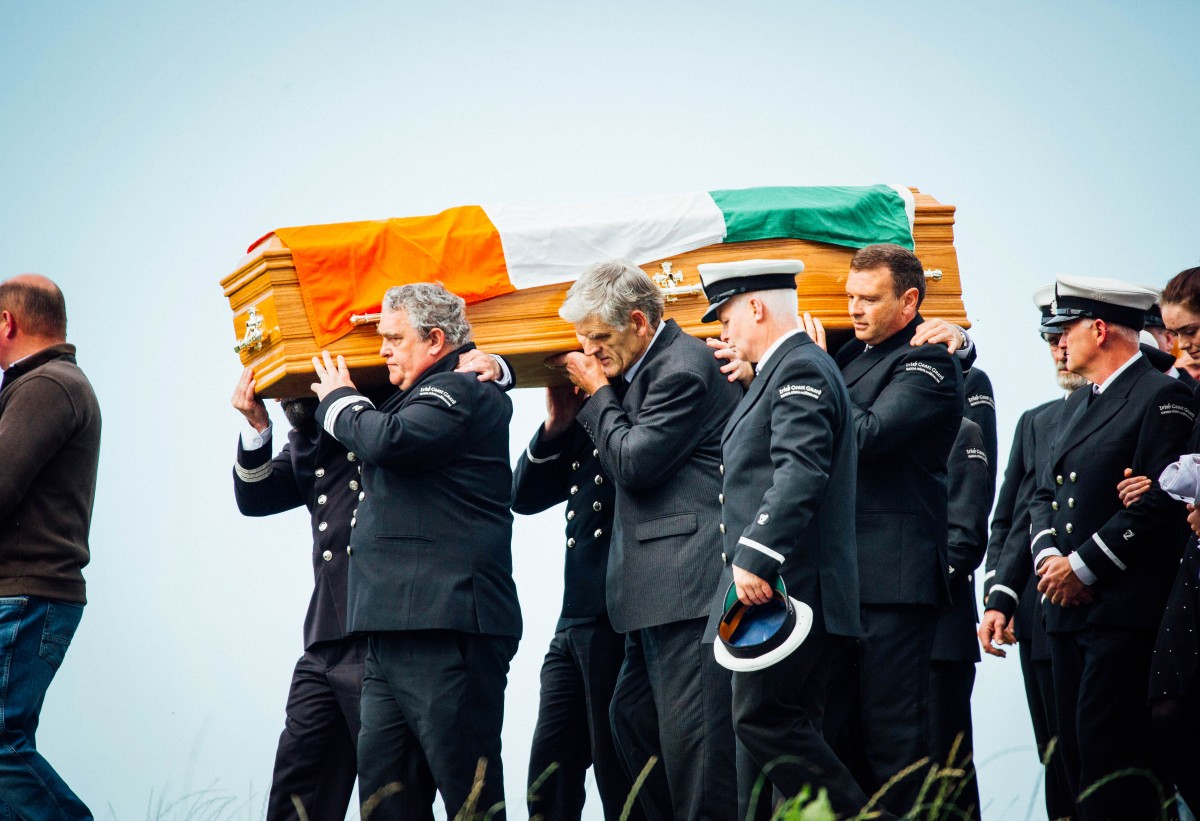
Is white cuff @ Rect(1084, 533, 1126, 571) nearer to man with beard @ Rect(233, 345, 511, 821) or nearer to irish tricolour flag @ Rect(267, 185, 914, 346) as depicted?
irish tricolour flag @ Rect(267, 185, 914, 346)

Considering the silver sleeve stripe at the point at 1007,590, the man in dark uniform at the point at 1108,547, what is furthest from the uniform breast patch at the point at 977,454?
the man in dark uniform at the point at 1108,547

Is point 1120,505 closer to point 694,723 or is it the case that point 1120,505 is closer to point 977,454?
point 977,454

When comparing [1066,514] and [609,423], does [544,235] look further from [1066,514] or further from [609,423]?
[1066,514]

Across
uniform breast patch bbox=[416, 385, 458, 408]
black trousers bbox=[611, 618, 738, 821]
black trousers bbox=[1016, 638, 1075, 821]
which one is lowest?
black trousers bbox=[1016, 638, 1075, 821]

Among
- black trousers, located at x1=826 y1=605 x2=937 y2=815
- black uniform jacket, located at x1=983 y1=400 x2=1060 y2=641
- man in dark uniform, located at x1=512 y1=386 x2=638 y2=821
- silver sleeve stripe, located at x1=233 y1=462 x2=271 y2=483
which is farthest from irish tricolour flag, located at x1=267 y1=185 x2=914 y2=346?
black trousers, located at x1=826 y1=605 x2=937 y2=815

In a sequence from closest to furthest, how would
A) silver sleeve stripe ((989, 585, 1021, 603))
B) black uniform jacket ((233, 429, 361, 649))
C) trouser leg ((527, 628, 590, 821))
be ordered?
1. black uniform jacket ((233, 429, 361, 649))
2. trouser leg ((527, 628, 590, 821))
3. silver sleeve stripe ((989, 585, 1021, 603))

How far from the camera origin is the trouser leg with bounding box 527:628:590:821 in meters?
5.13

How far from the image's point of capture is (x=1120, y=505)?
4719 mm

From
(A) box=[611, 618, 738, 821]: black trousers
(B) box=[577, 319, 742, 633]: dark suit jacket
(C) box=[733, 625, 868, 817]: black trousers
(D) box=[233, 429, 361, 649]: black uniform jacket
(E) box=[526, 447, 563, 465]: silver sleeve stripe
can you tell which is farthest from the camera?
(E) box=[526, 447, 563, 465]: silver sleeve stripe

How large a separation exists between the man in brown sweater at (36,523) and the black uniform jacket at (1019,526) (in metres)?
3.23

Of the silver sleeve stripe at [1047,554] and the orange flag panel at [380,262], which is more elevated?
the orange flag panel at [380,262]

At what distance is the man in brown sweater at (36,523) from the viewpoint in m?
4.29

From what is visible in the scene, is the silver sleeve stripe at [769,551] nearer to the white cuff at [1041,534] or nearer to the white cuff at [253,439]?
the white cuff at [1041,534]

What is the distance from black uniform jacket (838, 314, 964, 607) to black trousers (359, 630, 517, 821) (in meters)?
1.18
